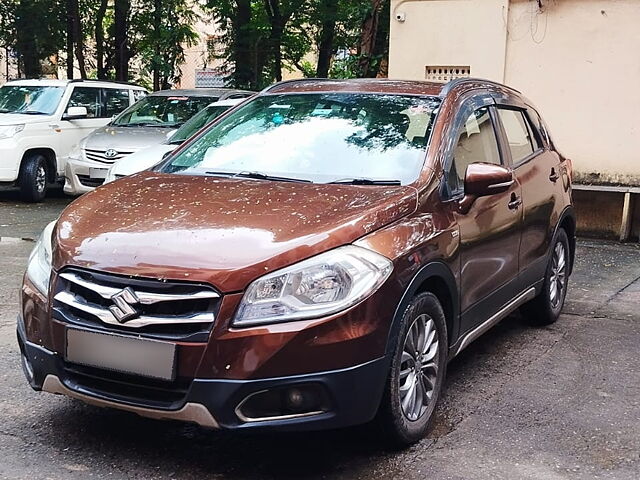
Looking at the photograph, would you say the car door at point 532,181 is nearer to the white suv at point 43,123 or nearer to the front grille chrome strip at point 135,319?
the front grille chrome strip at point 135,319

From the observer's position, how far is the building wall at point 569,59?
9125 mm

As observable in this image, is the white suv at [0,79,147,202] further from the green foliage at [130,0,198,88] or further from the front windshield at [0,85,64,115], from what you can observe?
the green foliage at [130,0,198,88]

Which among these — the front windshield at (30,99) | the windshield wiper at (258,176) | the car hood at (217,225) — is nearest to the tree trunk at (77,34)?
the front windshield at (30,99)

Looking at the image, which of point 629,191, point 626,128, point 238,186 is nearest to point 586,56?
point 626,128

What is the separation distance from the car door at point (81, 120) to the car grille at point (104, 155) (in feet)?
4.73

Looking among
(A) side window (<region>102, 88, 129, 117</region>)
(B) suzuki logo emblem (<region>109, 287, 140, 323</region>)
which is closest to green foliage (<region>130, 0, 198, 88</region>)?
(A) side window (<region>102, 88, 129, 117</region>)

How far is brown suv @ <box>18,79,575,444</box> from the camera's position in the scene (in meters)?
2.99

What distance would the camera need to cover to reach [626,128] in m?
9.18

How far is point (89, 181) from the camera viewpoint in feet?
34.7

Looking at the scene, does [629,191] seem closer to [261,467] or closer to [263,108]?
[263,108]

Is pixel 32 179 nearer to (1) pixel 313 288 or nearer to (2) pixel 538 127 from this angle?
Answer: (2) pixel 538 127

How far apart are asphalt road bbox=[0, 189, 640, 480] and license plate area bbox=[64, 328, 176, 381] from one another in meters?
0.50

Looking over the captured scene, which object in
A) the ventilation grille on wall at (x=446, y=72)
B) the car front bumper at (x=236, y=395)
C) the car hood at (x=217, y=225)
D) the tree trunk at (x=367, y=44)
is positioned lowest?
the car front bumper at (x=236, y=395)

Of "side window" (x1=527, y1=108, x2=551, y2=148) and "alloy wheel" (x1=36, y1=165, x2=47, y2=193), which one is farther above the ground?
"side window" (x1=527, y1=108, x2=551, y2=148)
